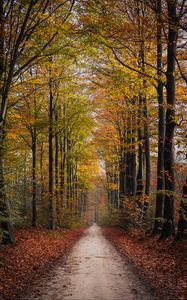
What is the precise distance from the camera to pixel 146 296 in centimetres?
618

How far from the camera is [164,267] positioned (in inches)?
350

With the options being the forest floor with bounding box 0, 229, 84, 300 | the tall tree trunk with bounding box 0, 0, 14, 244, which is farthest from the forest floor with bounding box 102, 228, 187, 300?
the tall tree trunk with bounding box 0, 0, 14, 244

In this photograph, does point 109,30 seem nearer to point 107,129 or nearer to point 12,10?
point 12,10

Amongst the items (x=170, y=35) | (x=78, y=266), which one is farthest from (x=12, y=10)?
(x=78, y=266)

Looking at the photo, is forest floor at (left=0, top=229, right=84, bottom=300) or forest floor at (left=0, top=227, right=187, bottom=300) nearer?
forest floor at (left=0, top=227, right=187, bottom=300)

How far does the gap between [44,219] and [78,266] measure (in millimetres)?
14092

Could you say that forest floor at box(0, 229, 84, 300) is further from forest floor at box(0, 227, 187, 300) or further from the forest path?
the forest path

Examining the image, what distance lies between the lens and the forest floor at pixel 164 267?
261 inches

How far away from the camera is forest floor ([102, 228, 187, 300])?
21.8 ft

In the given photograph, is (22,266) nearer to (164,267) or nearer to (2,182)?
(2,182)

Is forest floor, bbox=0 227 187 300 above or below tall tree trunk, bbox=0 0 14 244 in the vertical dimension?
below

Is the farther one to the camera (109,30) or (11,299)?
(109,30)

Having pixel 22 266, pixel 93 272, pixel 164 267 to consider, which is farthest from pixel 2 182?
pixel 164 267

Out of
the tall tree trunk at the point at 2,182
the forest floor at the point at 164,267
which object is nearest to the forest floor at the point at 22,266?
the tall tree trunk at the point at 2,182
